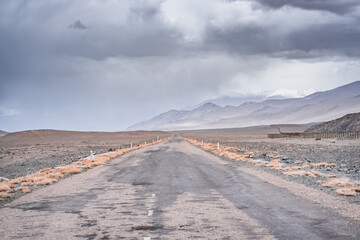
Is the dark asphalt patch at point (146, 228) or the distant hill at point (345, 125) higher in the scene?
the distant hill at point (345, 125)

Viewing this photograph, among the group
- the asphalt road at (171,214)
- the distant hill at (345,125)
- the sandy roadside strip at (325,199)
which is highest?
the distant hill at (345,125)

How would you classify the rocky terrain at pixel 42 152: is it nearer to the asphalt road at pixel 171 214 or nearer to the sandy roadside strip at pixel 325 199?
the asphalt road at pixel 171 214

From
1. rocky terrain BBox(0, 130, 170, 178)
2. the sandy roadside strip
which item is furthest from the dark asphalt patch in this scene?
rocky terrain BBox(0, 130, 170, 178)

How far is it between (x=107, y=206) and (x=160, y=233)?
3.90 meters

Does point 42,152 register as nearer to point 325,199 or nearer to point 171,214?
point 171,214

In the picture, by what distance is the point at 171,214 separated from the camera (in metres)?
10.4

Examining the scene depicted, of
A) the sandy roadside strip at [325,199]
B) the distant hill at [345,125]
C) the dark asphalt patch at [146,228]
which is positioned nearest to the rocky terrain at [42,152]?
the sandy roadside strip at [325,199]

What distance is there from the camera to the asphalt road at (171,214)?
845cm

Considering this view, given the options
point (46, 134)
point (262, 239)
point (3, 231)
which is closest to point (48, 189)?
point (3, 231)

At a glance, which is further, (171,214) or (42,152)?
(42,152)

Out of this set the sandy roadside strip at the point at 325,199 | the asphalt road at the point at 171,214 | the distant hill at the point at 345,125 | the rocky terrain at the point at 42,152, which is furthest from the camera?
the distant hill at the point at 345,125

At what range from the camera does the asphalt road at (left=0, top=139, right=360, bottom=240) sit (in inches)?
333

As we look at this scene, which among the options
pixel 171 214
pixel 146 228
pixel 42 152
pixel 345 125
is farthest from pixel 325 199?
pixel 345 125

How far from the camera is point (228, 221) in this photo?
31.1ft
